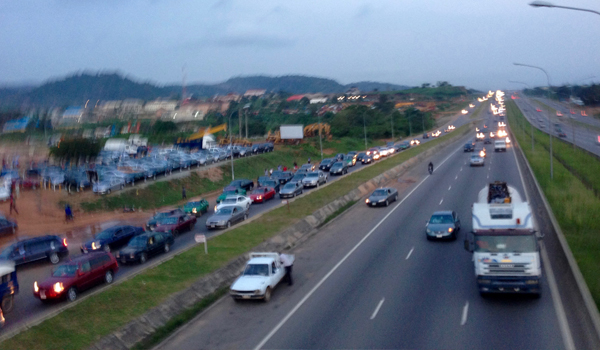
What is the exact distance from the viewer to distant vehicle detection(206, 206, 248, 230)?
28969mm

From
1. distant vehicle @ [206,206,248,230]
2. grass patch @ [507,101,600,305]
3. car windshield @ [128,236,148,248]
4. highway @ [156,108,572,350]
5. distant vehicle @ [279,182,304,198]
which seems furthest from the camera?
distant vehicle @ [279,182,304,198]

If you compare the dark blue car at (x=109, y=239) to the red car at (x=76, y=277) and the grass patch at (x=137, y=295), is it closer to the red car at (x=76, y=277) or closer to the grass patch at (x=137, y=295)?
the red car at (x=76, y=277)

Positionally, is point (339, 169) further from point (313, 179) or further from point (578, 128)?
point (578, 128)

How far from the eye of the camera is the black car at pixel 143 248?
73.2 ft

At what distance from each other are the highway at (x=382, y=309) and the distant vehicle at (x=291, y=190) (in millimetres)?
13377

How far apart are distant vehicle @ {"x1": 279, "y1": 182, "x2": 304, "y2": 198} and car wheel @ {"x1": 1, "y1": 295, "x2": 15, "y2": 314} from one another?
24448mm

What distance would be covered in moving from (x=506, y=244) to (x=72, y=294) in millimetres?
14711

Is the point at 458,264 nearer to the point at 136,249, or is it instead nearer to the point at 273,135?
the point at 136,249

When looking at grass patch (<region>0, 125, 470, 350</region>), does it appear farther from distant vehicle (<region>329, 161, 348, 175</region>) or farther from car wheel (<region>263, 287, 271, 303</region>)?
distant vehicle (<region>329, 161, 348, 175</region>)

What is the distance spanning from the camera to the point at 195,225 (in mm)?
31578

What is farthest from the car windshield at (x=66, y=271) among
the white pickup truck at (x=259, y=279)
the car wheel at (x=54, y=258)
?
the car wheel at (x=54, y=258)

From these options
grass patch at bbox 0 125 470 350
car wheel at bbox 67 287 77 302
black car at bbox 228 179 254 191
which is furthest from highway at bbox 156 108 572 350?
black car at bbox 228 179 254 191

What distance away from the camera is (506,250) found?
48.9 feet

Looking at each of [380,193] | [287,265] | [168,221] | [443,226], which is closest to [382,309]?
[287,265]
